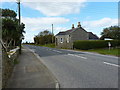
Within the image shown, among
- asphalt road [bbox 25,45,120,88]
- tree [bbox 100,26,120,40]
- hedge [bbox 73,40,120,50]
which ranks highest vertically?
tree [bbox 100,26,120,40]

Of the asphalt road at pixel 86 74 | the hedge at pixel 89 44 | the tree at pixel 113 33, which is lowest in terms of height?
the asphalt road at pixel 86 74

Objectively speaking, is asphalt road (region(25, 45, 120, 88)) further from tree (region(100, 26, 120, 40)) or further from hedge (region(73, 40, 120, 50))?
tree (region(100, 26, 120, 40))

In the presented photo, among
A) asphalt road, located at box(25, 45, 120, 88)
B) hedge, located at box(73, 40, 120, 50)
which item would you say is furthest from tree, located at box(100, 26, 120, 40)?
asphalt road, located at box(25, 45, 120, 88)

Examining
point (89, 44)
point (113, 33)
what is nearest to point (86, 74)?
point (89, 44)

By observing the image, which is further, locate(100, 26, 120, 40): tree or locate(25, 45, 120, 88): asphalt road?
locate(100, 26, 120, 40): tree

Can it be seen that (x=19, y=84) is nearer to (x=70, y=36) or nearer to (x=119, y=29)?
(x=70, y=36)

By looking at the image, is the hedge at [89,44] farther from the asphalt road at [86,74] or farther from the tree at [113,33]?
the tree at [113,33]

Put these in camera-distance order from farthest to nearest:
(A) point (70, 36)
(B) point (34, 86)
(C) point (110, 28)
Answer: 1. (C) point (110, 28)
2. (A) point (70, 36)
3. (B) point (34, 86)

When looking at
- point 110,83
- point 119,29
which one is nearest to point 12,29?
point 110,83

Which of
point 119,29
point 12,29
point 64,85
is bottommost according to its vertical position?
point 64,85

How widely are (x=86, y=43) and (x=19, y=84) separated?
95.4 feet

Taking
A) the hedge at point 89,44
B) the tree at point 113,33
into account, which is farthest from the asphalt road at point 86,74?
the tree at point 113,33

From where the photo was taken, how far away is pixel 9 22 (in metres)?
14.3

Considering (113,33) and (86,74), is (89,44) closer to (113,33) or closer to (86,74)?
(86,74)
